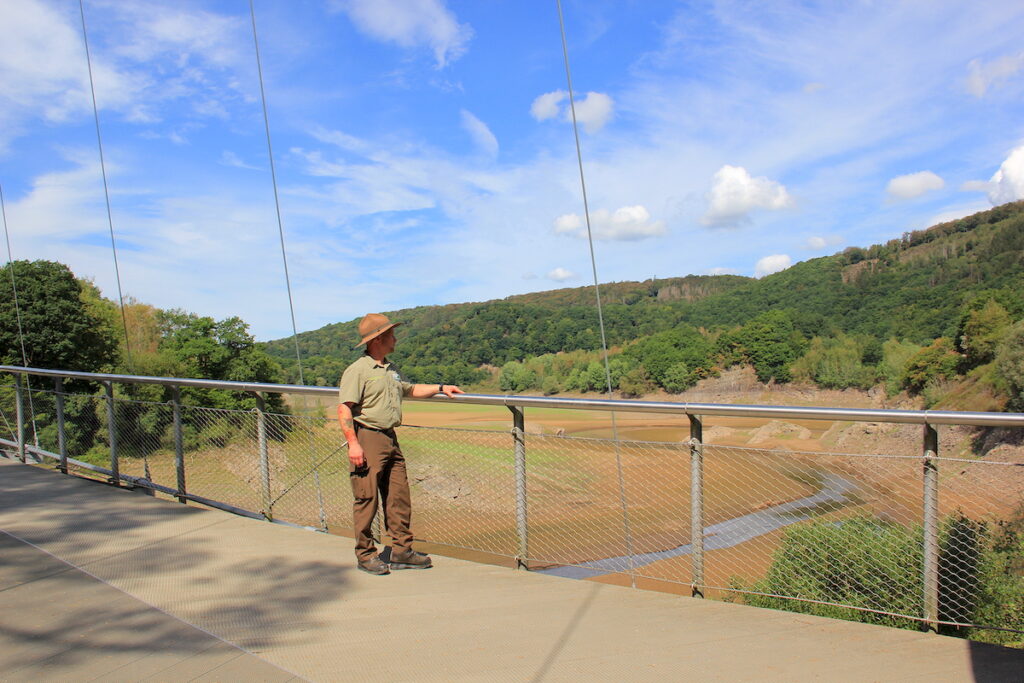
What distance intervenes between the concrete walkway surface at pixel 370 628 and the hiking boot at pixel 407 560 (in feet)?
0.27

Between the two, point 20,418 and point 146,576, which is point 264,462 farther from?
point 20,418

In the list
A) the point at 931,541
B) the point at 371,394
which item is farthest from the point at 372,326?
the point at 931,541

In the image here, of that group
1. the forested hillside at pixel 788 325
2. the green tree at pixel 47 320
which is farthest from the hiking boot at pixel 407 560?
the green tree at pixel 47 320

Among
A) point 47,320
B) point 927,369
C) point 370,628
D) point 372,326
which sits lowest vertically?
point 927,369

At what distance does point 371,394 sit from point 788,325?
58801mm

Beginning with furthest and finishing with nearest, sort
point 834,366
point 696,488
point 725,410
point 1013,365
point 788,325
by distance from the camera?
point 788,325 → point 834,366 → point 1013,365 → point 696,488 → point 725,410

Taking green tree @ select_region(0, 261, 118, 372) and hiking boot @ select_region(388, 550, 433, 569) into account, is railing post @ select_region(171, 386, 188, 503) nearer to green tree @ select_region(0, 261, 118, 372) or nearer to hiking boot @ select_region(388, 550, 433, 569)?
hiking boot @ select_region(388, 550, 433, 569)

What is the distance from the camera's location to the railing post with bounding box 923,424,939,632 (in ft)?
10.6

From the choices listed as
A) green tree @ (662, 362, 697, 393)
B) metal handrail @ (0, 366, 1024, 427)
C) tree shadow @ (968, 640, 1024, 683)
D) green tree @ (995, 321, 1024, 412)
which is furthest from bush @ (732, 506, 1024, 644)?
green tree @ (995, 321, 1024, 412)

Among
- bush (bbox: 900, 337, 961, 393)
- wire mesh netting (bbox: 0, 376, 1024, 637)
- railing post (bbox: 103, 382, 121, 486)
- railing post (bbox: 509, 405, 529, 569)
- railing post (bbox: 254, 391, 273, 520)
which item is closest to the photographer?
wire mesh netting (bbox: 0, 376, 1024, 637)

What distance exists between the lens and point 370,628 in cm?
335

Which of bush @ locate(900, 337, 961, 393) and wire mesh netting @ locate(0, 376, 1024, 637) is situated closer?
wire mesh netting @ locate(0, 376, 1024, 637)

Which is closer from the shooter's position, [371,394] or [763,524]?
[371,394]

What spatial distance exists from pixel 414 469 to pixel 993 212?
9279 centimetres
